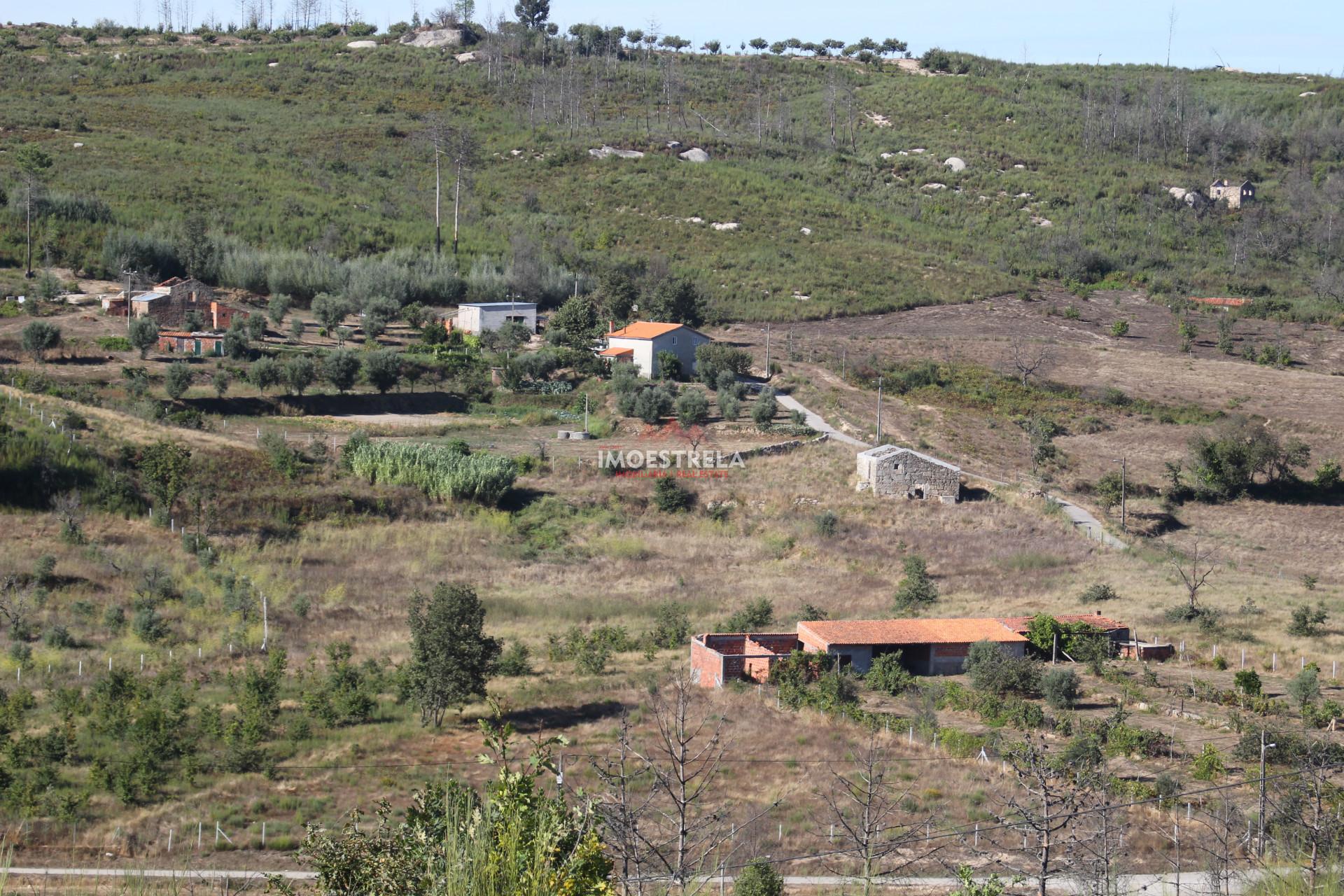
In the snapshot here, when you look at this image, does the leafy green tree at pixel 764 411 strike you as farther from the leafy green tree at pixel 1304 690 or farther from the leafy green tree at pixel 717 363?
the leafy green tree at pixel 1304 690

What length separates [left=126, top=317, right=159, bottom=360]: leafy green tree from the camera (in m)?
46.4

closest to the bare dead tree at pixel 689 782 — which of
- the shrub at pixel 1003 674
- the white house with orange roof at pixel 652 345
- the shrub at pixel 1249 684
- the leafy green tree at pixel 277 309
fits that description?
the shrub at pixel 1003 674

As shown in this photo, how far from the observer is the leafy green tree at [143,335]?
4638 centimetres

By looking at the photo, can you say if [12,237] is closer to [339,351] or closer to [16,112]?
[339,351]

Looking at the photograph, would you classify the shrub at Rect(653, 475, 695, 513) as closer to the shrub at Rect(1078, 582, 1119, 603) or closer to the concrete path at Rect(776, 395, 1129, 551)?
the concrete path at Rect(776, 395, 1129, 551)

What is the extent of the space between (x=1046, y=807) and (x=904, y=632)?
1648 centimetres

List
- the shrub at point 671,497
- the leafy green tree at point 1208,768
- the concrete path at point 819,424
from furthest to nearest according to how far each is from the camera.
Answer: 1. the concrete path at point 819,424
2. the shrub at point 671,497
3. the leafy green tree at point 1208,768

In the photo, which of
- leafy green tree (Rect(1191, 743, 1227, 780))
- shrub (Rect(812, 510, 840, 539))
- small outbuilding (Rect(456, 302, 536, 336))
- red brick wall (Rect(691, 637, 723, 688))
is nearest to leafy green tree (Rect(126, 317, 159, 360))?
small outbuilding (Rect(456, 302, 536, 336))

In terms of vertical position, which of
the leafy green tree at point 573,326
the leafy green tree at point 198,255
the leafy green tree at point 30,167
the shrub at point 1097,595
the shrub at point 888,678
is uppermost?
the leafy green tree at point 30,167

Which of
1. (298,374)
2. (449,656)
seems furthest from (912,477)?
(449,656)

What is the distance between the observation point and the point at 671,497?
40.0 m

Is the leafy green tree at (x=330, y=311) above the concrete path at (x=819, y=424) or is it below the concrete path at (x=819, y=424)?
above

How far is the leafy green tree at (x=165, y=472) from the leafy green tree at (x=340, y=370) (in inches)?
380

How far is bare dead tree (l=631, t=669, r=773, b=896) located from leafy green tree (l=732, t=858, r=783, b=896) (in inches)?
20.5
